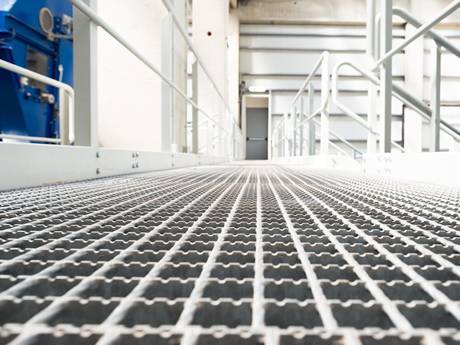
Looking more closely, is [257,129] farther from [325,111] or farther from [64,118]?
[64,118]

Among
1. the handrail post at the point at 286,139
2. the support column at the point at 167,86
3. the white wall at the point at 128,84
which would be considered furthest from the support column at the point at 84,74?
the handrail post at the point at 286,139

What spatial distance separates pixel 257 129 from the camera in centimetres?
1239

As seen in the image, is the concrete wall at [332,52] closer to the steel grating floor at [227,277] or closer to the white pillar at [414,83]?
the white pillar at [414,83]

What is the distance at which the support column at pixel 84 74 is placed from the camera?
163 centimetres

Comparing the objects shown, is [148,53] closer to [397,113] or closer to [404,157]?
[404,157]

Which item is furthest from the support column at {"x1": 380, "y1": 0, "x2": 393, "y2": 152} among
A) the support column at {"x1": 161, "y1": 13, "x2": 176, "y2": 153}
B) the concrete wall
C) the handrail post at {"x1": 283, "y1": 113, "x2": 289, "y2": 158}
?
the concrete wall

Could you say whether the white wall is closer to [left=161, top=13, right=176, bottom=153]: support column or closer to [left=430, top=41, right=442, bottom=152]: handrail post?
[left=161, top=13, right=176, bottom=153]: support column

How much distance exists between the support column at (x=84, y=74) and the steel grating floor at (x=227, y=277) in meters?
0.76

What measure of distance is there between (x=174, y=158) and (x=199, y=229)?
2334 mm

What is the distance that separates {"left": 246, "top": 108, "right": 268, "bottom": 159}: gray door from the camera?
1224 centimetres

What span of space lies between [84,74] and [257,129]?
10.9 m

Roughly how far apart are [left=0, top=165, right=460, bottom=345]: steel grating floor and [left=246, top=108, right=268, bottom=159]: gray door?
11.3 meters

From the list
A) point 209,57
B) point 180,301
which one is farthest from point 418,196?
point 209,57

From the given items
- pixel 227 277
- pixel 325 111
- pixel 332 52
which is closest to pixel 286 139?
pixel 325 111
